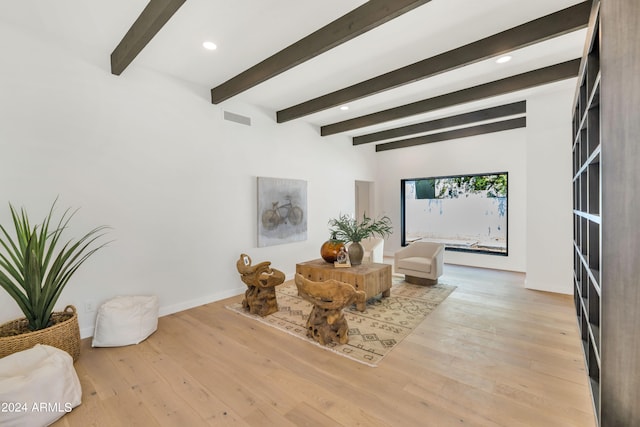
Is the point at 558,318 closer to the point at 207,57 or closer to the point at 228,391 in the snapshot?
the point at 228,391

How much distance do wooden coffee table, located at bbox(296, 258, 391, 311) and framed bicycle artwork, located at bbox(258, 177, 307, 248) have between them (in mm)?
914

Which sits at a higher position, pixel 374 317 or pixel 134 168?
pixel 134 168

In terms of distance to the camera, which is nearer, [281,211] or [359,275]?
[359,275]

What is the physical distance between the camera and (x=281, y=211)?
481 centimetres

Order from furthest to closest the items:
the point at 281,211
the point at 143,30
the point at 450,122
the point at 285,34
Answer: the point at 450,122 → the point at 281,211 → the point at 285,34 → the point at 143,30

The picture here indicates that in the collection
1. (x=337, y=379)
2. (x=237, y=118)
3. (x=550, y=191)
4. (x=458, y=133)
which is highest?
(x=458, y=133)

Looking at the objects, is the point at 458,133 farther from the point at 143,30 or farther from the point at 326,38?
the point at 143,30

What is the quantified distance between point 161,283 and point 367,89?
3.47 m

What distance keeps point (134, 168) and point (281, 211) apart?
220 cm

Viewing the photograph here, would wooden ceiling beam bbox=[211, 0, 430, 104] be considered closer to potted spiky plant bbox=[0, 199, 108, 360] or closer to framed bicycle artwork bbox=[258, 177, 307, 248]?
framed bicycle artwork bbox=[258, 177, 307, 248]

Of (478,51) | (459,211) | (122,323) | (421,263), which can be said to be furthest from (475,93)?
(122,323)

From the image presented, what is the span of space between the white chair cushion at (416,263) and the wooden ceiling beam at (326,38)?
3.30 meters

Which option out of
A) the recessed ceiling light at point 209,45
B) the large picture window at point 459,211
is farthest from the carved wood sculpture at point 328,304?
the large picture window at point 459,211

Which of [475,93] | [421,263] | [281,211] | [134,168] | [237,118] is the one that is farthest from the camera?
[281,211]
